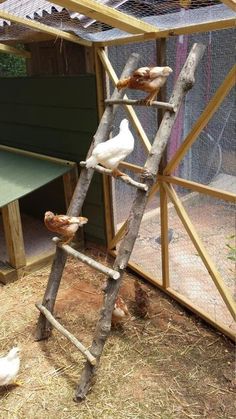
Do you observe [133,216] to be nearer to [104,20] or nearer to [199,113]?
[104,20]

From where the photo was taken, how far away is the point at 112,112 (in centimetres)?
233

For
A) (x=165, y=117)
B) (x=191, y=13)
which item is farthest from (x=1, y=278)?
(x=191, y=13)

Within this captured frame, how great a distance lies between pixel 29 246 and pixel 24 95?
1.44 metres

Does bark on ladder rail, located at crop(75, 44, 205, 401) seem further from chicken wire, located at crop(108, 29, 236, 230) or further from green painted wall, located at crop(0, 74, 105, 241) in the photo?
green painted wall, located at crop(0, 74, 105, 241)

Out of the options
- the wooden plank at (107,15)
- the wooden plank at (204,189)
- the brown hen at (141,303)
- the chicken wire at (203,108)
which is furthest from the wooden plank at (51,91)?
the brown hen at (141,303)

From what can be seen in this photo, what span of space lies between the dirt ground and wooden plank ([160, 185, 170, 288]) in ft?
0.59

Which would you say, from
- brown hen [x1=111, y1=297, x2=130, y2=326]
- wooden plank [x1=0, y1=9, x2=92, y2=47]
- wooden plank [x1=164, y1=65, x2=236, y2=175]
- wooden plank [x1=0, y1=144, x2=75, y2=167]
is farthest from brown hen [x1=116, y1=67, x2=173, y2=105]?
wooden plank [x1=0, y1=144, x2=75, y2=167]

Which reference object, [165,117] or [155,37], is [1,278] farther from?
[155,37]

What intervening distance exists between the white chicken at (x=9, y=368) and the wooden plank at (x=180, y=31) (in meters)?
1.96

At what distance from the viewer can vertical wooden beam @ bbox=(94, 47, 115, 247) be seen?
2.86m

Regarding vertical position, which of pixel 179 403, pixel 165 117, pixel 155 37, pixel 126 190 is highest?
pixel 155 37

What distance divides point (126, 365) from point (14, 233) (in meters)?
1.35

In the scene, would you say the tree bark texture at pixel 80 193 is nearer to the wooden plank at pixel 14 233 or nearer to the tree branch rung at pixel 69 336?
the tree branch rung at pixel 69 336

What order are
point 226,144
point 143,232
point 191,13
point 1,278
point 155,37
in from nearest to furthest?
point 191,13 → point 155,37 → point 226,144 → point 1,278 → point 143,232
